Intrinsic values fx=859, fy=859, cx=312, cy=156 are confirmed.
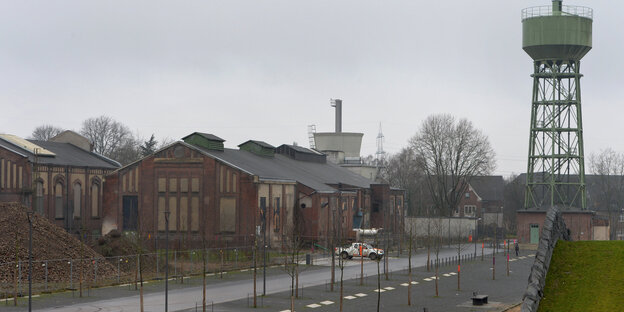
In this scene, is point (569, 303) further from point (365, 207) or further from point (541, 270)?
point (365, 207)

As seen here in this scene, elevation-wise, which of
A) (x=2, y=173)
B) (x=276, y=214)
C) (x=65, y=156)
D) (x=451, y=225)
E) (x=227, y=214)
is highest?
(x=65, y=156)

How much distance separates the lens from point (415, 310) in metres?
40.8

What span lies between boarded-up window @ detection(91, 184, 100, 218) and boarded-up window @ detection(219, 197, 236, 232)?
17808mm

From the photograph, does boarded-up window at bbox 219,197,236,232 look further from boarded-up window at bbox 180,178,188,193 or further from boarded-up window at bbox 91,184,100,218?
boarded-up window at bbox 91,184,100,218

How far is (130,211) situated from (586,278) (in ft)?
192

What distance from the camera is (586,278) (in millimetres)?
24188

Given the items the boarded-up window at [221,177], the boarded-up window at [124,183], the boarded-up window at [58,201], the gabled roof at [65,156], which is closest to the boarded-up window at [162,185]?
the boarded-up window at [124,183]

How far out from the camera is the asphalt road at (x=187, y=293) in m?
41.0

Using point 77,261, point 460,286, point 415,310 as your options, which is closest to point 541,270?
point 415,310

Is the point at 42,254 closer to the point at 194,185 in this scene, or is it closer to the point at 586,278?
the point at 194,185

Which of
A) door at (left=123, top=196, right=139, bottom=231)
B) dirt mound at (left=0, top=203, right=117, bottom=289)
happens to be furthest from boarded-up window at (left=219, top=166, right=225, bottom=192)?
dirt mound at (left=0, top=203, right=117, bottom=289)

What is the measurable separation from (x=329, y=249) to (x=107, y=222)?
20.5 metres

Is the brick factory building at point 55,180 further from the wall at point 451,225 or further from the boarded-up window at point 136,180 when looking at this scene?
the wall at point 451,225

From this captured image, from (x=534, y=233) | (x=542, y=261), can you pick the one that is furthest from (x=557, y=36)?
(x=542, y=261)
